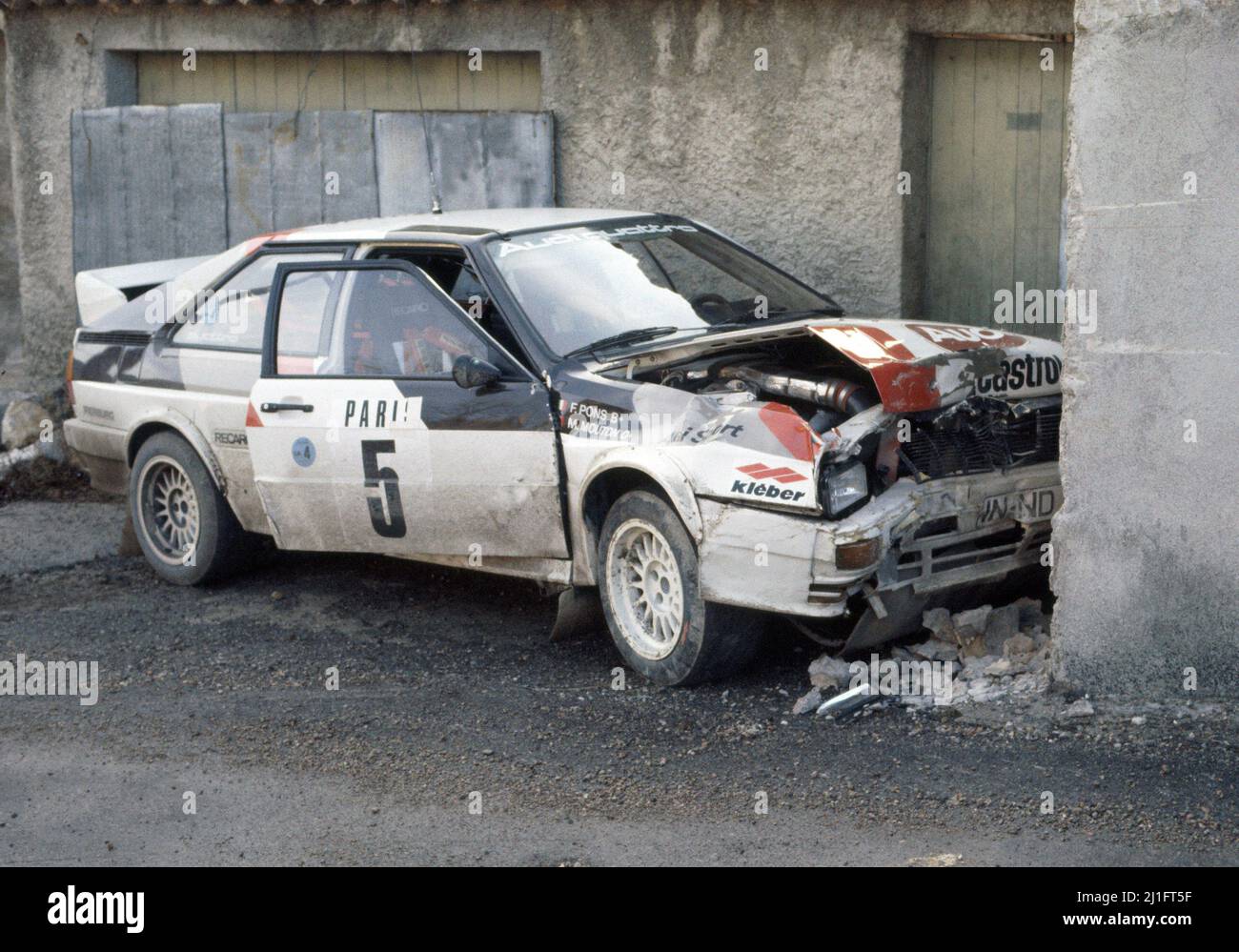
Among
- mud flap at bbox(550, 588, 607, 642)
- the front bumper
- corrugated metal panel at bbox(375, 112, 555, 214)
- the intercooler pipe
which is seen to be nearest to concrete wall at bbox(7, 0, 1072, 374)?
corrugated metal panel at bbox(375, 112, 555, 214)

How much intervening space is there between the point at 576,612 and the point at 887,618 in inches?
51.0

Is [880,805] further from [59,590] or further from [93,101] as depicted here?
[93,101]

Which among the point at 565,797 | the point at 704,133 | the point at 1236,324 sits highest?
the point at 704,133

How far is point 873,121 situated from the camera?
8.34 m

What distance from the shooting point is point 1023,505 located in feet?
19.5

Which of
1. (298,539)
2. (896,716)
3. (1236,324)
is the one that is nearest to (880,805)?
(896,716)

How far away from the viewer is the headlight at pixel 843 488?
548 centimetres

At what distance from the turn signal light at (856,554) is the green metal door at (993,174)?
3.46 m

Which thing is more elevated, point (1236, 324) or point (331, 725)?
point (1236, 324)

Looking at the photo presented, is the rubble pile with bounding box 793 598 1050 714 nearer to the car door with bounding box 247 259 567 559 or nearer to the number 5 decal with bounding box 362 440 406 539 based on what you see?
the car door with bounding box 247 259 567 559

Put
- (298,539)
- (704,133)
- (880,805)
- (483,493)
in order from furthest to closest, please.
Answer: (704,133), (298,539), (483,493), (880,805)

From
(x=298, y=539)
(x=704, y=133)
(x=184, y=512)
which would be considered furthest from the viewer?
(x=704, y=133)

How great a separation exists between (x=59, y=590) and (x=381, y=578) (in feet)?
5.11

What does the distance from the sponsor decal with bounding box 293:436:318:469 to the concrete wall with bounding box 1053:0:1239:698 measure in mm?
3074
